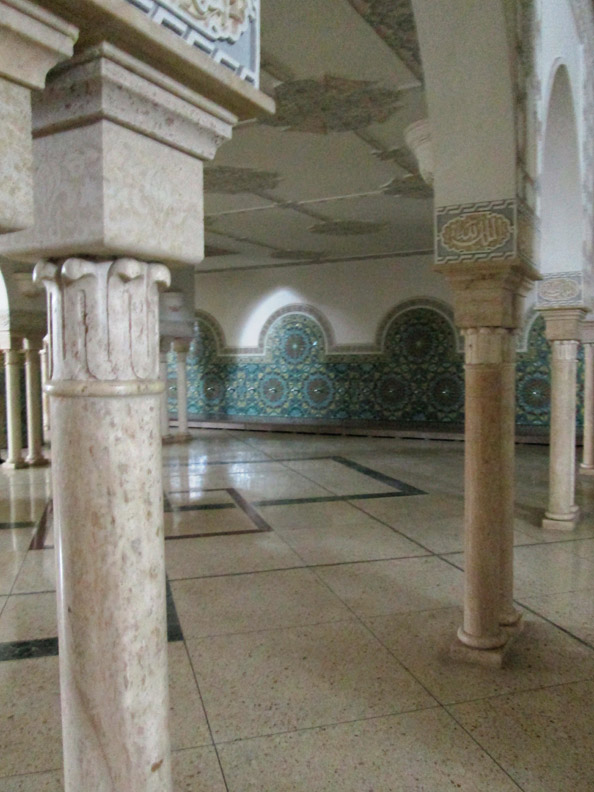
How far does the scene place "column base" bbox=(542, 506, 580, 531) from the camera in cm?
481

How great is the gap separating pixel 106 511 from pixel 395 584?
108 inches

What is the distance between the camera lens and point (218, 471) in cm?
743

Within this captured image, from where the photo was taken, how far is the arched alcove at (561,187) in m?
4.04

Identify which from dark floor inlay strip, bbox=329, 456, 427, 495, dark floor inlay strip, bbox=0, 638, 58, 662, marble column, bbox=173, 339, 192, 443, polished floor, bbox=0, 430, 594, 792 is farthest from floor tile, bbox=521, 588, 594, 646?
marble column, bbox=173, 339, 192, 443

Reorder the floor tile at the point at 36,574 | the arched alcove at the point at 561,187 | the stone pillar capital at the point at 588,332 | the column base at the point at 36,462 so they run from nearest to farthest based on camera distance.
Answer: the floor tile at the point at 36,574
the arched alcove at the point at 561,187
the stone pillar capital at the point at 588,332
the column base at the point at 36,462

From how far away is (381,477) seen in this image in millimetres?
6957

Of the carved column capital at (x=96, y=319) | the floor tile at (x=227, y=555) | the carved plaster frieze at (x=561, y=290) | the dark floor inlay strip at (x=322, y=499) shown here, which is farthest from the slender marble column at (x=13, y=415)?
the carved column capital at (x=96, y=319)

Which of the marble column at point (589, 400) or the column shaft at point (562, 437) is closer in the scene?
the column shaft at point (562, 437)

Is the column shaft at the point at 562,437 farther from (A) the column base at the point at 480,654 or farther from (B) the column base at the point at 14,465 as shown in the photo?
(B) the column base at the point at 14,465

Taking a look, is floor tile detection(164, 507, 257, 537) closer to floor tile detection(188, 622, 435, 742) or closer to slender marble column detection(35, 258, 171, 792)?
floor tile detection(188, 622, 435, 742)

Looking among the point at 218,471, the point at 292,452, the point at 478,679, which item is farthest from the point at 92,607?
the point at 292,452

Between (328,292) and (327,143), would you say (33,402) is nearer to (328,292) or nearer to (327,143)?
(327,143)

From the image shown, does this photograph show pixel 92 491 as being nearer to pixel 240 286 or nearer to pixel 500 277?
pixel 500 277

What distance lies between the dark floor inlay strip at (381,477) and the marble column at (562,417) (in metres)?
1.43
